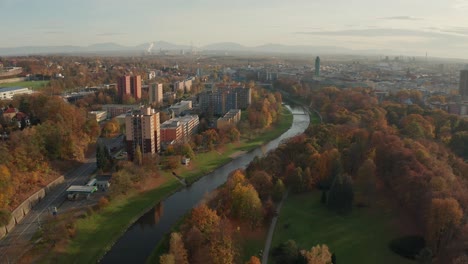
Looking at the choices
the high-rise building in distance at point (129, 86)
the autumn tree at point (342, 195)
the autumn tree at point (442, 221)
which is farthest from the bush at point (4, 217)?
the high-rise building in distance at point (129, 86)

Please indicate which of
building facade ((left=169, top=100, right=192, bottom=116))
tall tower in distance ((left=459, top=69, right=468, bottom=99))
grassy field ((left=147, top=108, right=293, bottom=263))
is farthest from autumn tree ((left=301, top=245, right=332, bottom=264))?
tall tower in distance ((left=459, top=69, right=468, bottom=99))

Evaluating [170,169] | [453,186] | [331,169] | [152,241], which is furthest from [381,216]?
[170,169]

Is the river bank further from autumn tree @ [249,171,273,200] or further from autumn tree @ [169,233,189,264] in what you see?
autumn tree @ [249,171,273,200]

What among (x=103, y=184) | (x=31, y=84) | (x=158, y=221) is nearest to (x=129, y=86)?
(x=31, y=84)

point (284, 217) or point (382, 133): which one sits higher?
point (382, 133)

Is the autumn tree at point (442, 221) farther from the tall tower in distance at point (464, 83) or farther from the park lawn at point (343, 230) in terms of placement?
the tall tower in distance at point (464, 83)

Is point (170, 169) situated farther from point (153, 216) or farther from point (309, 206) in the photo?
point (309, 206)
